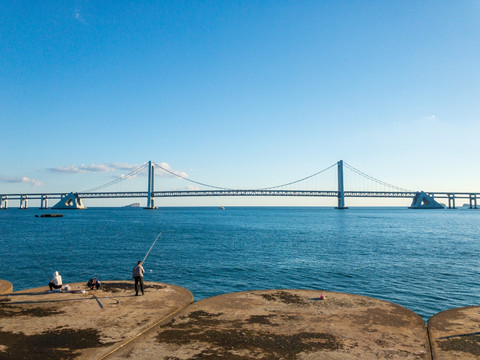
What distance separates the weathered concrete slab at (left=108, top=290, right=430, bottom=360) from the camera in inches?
280

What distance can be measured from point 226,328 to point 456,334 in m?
5.57

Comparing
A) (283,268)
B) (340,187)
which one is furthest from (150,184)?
(283,268)

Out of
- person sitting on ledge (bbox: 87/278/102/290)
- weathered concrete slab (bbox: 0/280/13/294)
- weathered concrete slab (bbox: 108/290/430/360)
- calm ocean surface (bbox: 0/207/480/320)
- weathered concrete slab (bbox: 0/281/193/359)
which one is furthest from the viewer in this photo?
calm ocean surface (bbox: 0/207/480/320)

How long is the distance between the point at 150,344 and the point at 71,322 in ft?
9.16

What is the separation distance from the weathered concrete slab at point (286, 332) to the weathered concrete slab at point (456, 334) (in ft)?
0.84

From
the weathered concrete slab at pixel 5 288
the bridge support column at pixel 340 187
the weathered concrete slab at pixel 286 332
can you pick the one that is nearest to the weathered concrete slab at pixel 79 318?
the weathered concrete slab at pixel 286 332

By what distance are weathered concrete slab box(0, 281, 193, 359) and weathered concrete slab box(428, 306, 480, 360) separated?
6.85 metres

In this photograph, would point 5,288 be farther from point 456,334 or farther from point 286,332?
point 456,334

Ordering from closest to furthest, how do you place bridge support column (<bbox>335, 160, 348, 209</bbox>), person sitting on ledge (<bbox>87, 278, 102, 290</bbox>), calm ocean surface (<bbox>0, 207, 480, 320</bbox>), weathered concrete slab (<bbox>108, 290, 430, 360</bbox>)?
1. weathered concrete slab (<bbox>108, 290, 430, 360</bbox>)
2. person sitting on ledge (<bbox>87, 278, 102, 290</bbox>)
3. calm ocean surface (<bbox>0, 207, 480, 320</bbox>)
4. bridge support column (<bbox>335, 160, 348, 209</bbox>)

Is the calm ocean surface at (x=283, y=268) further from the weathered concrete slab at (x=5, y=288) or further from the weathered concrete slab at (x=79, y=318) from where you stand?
the weathered concrete slab at (x=5, y=288)

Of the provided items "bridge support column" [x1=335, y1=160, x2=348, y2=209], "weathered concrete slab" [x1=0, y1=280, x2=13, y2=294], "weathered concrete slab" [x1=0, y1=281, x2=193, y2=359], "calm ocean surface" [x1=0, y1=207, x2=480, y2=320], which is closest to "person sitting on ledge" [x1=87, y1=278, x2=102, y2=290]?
"weathered concrete slab" [x1=0, y1=281, x2=193, y2=359]

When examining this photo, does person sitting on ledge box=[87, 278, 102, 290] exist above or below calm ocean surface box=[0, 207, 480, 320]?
above

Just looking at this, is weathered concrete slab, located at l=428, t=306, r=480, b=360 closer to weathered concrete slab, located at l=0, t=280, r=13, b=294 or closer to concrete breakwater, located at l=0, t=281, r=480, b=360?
concrete breakwater, located at l=0, t=281, r=480, b=360

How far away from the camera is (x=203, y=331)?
328 inches
